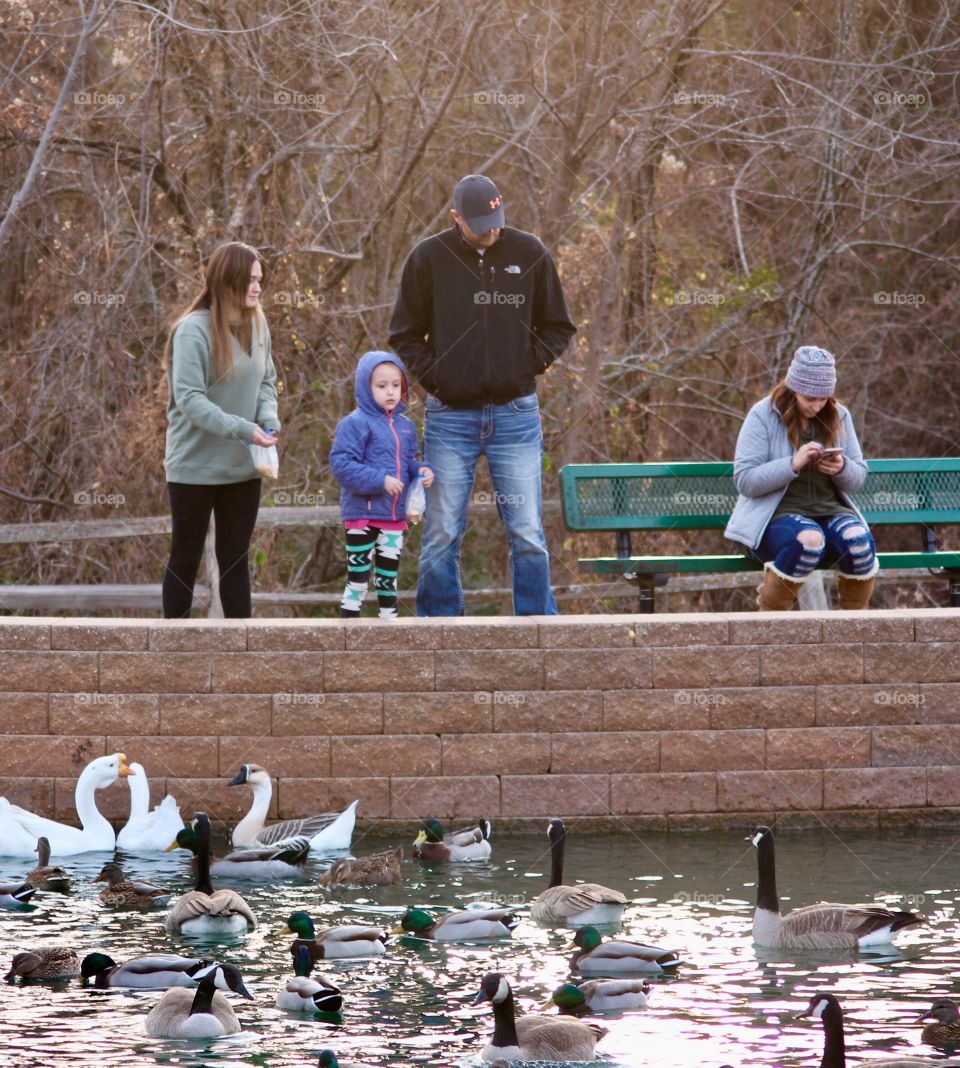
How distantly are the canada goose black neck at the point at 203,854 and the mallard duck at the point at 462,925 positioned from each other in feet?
3.70

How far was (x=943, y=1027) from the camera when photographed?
5.97 m

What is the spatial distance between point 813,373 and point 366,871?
155 inches

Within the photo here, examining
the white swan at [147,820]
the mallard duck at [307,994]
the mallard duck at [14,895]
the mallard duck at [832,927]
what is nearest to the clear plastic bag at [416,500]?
the white swan at [147,820]

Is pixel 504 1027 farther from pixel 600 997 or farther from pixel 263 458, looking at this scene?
pixel 263 458

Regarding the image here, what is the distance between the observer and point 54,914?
7.99 metres

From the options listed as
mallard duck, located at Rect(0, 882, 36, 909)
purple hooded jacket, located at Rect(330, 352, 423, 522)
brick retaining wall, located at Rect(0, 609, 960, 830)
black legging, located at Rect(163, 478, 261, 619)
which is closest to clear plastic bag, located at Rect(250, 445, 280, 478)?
black legging, located at Rect(163, 478, 261, 619)

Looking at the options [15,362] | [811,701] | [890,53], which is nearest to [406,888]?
[811,701]

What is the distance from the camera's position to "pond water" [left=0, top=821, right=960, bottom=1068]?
19.8 ft

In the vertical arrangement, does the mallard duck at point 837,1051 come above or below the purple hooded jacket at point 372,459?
below

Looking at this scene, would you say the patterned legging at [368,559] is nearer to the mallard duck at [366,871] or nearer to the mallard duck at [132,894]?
the mallard duck at [366,871]

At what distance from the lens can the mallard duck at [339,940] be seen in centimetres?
706

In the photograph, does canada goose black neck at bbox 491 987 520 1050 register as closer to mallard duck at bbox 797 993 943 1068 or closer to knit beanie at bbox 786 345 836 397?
mallard duck at bbox 797 993 943 1068

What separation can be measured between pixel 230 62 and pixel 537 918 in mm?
10351

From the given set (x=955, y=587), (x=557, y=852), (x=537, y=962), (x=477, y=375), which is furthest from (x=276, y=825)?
(x=955, y=587)
